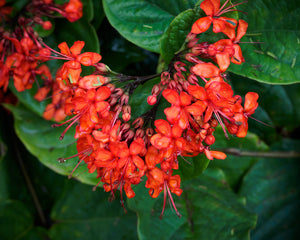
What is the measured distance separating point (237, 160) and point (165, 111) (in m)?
0.63

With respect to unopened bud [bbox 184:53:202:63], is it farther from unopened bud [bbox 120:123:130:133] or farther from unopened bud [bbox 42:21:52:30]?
unopened bud [bbox 42:21:52:30]

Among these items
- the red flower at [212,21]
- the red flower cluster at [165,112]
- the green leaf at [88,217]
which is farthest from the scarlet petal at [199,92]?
the green leaf at [88,217]

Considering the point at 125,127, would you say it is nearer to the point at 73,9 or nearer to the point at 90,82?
the point at 90,82

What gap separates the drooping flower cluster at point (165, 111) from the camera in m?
0.55

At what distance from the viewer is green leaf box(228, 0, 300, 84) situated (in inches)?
28.5

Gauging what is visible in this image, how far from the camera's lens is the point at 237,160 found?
1069 millimetres

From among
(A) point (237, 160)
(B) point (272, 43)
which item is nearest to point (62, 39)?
(B) point (272, 43)

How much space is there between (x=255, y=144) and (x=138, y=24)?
555mm

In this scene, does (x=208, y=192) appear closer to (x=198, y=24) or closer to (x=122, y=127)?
(x=122, y=127)

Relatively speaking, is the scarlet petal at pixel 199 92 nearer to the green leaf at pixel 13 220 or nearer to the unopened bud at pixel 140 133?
the unopened bud at pixel 140 133

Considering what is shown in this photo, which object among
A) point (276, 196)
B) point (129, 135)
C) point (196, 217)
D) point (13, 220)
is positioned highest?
point (129, 135)

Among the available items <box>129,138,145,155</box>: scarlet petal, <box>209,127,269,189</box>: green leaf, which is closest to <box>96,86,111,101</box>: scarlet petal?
<box>129,138,145,155</box>: scarlet petal

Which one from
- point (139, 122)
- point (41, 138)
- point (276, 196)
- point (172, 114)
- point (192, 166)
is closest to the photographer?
point (172, 114)

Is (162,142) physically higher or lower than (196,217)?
higher
